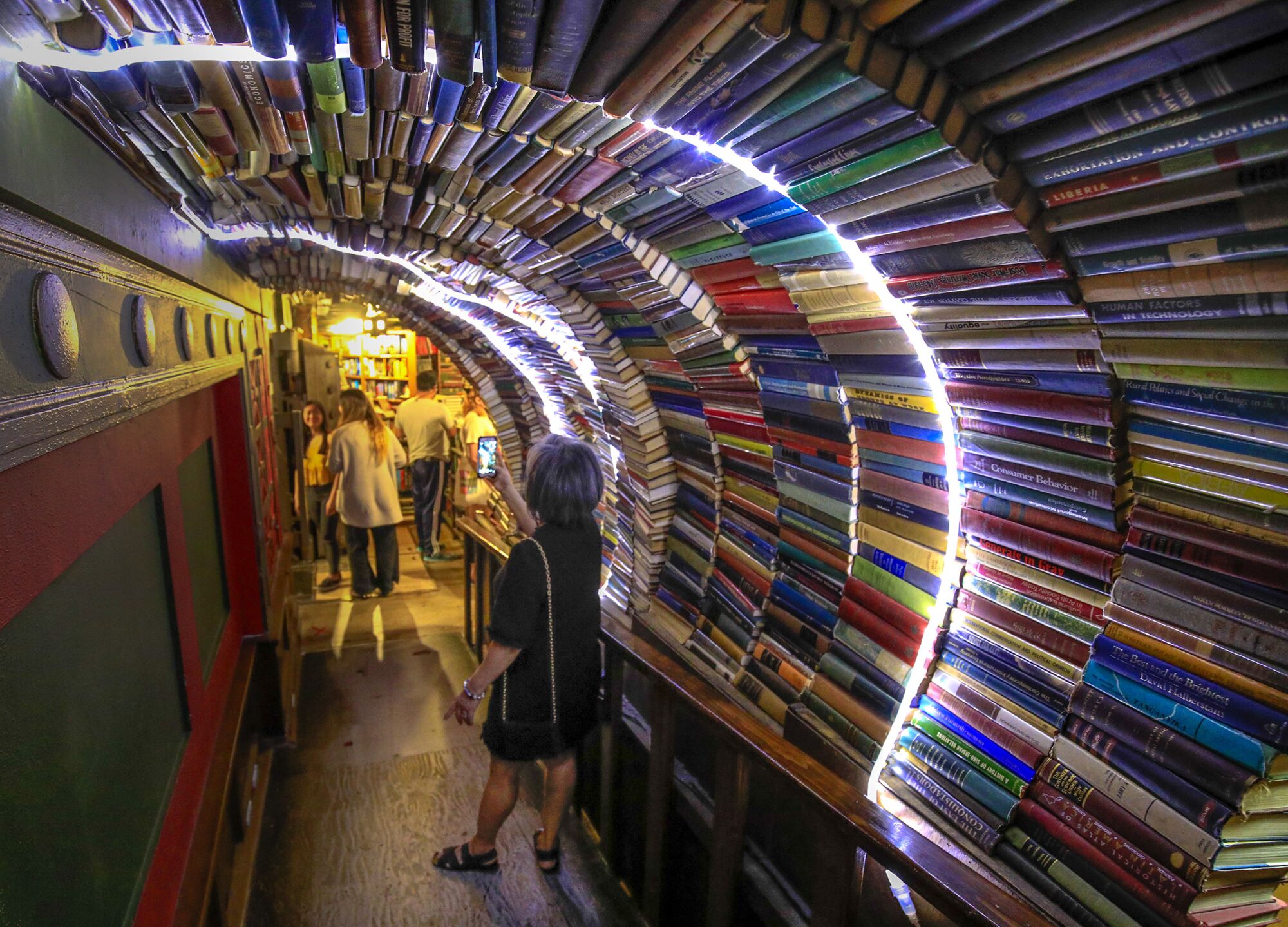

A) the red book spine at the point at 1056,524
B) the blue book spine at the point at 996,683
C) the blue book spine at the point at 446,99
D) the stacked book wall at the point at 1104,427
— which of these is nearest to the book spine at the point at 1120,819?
the stacked book wall at the point at 1104,427

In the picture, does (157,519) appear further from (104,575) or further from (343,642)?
(343,642)

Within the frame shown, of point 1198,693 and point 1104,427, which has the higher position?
point 1104,427

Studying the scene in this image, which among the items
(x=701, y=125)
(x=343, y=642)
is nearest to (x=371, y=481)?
(x=343, y=642)

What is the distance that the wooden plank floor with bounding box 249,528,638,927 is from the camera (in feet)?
8.61

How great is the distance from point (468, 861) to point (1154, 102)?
307 cm

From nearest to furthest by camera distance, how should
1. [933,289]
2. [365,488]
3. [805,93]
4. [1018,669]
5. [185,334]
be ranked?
[805,93] < [933,289] < [1018,669] < [185,334] < [365,488]

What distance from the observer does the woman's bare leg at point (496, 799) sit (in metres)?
2.60

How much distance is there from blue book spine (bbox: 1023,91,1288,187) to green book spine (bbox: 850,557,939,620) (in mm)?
1248

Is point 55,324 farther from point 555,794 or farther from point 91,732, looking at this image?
point 555,794

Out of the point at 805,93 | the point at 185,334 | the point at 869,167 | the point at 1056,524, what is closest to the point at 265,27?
the point at 805,93

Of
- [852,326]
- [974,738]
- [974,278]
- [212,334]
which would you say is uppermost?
[974,278]

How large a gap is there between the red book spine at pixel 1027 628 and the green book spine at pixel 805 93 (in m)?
1.41

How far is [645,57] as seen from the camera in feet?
3.87

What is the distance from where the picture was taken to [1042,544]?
71.5 inches
